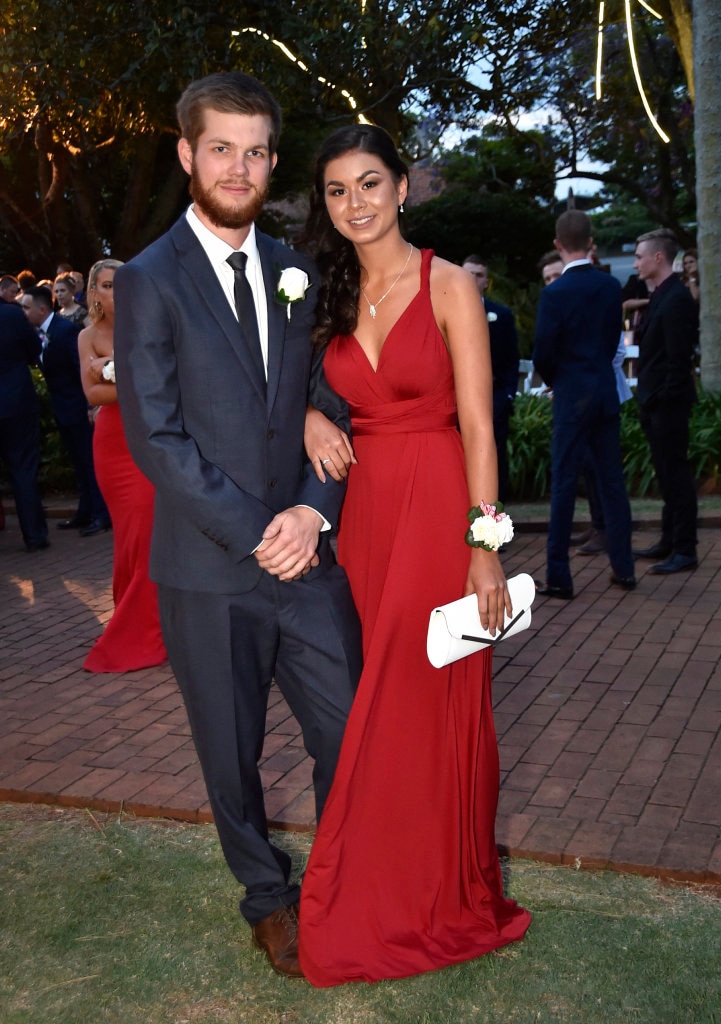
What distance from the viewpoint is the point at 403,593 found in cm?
346

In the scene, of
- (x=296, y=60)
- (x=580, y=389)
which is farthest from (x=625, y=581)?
(x=296, y=60)

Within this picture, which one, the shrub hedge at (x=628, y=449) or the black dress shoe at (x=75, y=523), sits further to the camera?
the black dress shoe at (x=75, y=523)

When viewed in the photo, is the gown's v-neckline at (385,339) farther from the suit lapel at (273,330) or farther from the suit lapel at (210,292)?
the suit lapel at (210,292)

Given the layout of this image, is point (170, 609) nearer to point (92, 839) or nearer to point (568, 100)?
point (92, 839)

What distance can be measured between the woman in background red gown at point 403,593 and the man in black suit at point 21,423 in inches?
294

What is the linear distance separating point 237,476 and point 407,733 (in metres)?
0.91

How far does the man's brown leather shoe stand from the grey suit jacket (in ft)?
3.22

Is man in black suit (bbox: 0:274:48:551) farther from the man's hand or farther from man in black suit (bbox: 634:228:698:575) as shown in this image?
the man's hand

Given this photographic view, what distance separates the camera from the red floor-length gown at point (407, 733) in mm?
3354

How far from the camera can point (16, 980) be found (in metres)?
3.49

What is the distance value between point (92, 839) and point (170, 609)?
1.60m

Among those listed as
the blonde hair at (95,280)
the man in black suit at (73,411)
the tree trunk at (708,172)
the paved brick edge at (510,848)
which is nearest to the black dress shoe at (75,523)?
the man in black suit at (73,411)

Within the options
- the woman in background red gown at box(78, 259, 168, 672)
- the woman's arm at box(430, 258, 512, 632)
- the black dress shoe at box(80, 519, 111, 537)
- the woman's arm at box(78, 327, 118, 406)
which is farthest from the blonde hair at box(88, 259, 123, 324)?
the black dress shoe at box(80, 519, 111, 537)

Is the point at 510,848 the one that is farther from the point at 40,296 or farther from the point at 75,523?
the point at 40,296
